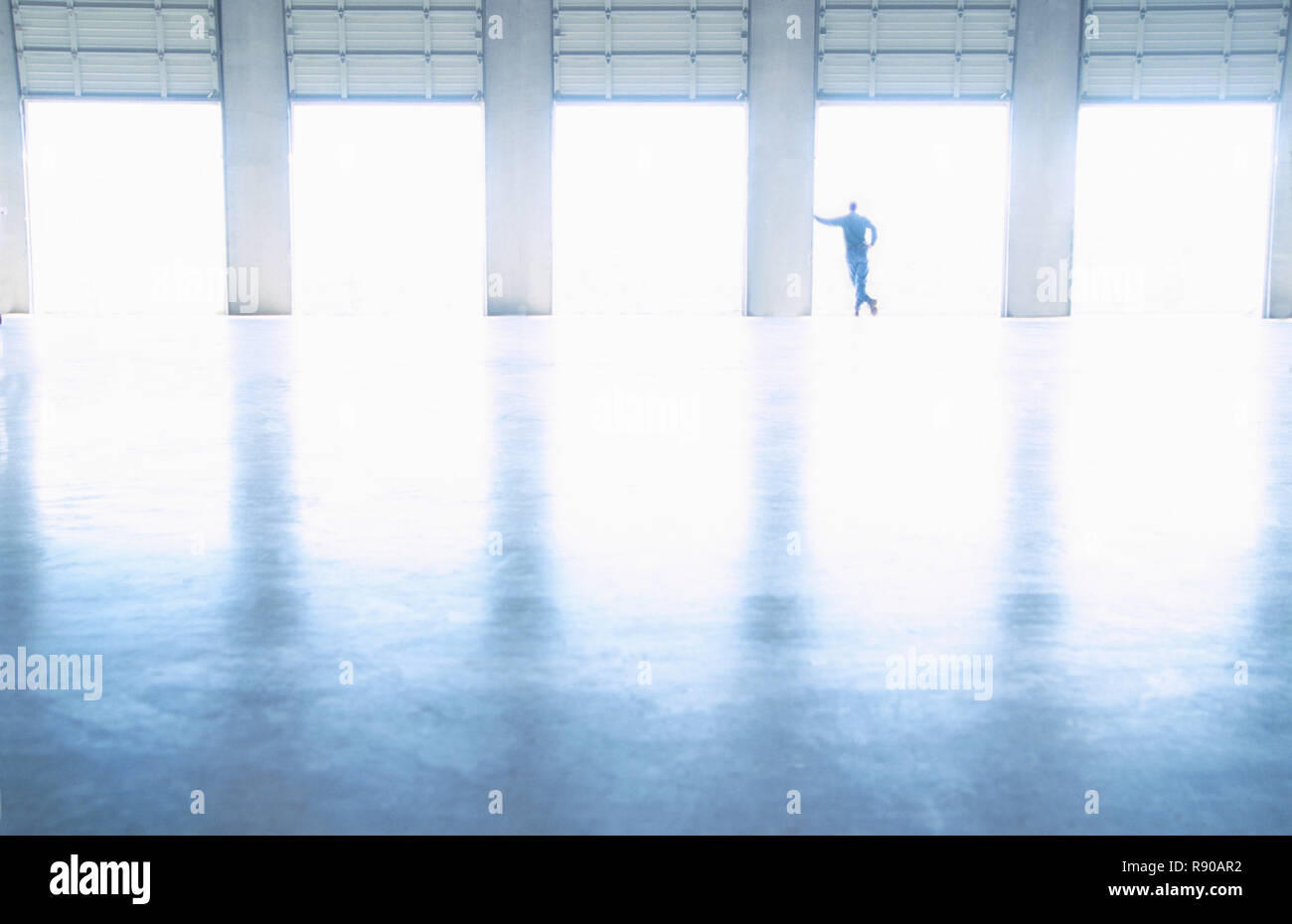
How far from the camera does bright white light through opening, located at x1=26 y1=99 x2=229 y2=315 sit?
22.8 metres

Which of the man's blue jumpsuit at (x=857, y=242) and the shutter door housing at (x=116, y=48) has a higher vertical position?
the shutter door housing at (x=116, y=48)

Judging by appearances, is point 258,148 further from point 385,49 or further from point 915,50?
point 915,50

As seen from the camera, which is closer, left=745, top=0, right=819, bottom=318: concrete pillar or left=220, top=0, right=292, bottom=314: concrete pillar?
left=220, top=0, right=292, bottom=314: concrete pillar

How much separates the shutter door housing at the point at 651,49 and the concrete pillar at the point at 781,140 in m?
0.40

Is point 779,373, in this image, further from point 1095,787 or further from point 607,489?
point 1095,787

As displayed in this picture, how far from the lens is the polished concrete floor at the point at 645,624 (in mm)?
1434

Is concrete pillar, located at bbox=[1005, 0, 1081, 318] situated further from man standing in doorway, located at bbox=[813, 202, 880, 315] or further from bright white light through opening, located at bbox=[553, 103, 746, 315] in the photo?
bright white light through opening, located at bbox=[553, 103, 746, 315]

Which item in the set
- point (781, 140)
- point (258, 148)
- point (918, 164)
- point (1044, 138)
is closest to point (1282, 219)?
point (1044, 138)

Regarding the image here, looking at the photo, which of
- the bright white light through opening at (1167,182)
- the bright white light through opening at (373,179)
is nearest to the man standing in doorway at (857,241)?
the bright white light through opening at (1167,182)

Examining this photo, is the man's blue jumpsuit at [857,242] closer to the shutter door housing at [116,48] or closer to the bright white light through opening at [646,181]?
the bright white light through opening at [646,181]

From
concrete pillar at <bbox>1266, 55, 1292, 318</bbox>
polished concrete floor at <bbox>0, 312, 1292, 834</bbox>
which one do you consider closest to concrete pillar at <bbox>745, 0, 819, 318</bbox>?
concrete pillar at <bbox>1266, 55, 1292, 318</bbox>

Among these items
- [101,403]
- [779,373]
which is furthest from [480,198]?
[101,403]

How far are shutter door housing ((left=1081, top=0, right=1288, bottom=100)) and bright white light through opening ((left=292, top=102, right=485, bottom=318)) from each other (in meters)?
11.5
